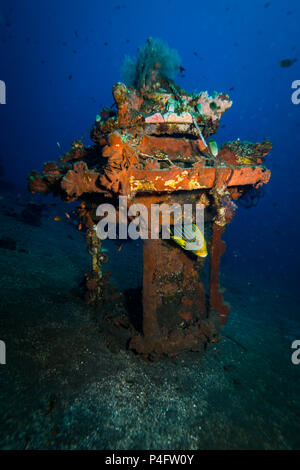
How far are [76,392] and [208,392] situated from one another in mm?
1703

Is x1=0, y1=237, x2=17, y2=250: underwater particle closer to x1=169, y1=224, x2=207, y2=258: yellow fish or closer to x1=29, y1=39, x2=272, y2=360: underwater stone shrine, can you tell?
x1=29, y1=39, x2=272, y2=360: underwater stone shrine

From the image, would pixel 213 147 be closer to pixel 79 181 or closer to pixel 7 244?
pixel 79 181

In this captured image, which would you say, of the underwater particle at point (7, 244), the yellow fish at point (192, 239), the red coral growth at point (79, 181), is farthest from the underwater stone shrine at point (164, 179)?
the underwater particle at point (7, 244)

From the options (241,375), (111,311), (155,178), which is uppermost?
(155,178)

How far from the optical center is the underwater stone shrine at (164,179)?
2824mm

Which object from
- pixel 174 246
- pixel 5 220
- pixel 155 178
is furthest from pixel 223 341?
pixel 5 220

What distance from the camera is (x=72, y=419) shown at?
7.36 ft

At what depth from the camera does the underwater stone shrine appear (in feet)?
9.27

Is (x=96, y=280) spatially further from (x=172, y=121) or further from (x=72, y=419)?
(x=172, y=121)

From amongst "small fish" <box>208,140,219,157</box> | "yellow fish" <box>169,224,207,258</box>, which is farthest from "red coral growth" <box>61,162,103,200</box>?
"small fish" <box>208,140,219,157</box>

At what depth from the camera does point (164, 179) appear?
2803mm

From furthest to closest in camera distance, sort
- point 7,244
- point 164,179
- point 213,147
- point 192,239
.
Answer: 1. point 7,244
2. point 213,147
3. point 192,239
4. point 164,179

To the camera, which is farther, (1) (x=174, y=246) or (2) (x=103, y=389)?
(1) (x=174, y=246)

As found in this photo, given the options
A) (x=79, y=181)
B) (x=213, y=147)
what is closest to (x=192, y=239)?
(x=213, y=147)
